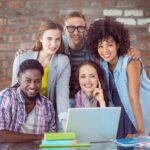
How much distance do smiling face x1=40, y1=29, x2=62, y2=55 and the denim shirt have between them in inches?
12.6

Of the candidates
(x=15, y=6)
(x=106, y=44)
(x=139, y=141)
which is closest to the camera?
(x=139, y=141)

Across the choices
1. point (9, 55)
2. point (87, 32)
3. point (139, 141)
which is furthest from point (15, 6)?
point (139, 141)

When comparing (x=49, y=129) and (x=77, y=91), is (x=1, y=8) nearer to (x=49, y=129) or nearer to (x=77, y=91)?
(x=77, y=91)

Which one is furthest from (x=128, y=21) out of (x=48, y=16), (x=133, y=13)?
(x=48, y=16)

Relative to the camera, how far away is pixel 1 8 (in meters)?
3.85

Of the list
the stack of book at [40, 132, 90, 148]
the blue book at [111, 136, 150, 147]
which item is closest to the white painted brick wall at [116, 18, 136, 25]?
the blue book at [111, 136, 150, 147]

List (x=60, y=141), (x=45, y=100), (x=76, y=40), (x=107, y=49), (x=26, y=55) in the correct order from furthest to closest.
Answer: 1. (x=76, y=40)
2. (x=26, y=55)
3. (x=107, y=49)
4. (x=45, y=100)
5. (x=60, y=141)

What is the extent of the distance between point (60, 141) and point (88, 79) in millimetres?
747

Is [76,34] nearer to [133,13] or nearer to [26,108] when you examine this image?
[26,108]

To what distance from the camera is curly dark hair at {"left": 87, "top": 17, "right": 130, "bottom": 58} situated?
243cm

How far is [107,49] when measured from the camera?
240 centimetres

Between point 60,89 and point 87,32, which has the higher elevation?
point 87,32

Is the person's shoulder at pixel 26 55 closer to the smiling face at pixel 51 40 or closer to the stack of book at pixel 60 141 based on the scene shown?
the smiling face at pixel 51 40

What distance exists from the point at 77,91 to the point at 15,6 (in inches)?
65.4
